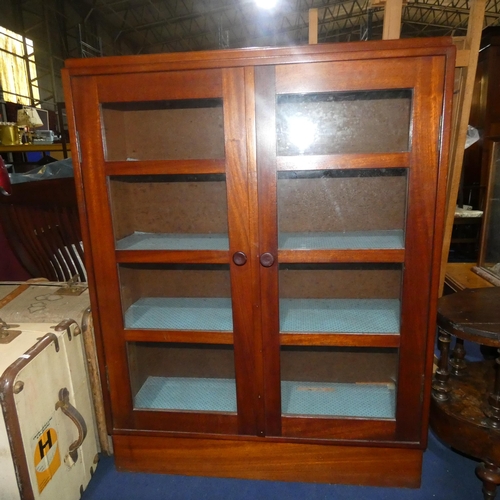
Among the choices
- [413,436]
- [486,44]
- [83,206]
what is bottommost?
[413,436]

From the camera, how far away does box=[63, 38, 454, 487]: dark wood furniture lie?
43.3 inches

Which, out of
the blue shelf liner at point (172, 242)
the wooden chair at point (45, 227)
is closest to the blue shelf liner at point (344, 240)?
the blue shelf liner at point (172, 242)

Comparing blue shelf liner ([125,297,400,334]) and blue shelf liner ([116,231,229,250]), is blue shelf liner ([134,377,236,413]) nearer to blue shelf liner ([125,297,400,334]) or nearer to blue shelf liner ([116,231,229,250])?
blue shelf liner ([125,297,400,334])

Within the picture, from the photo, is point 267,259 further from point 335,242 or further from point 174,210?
point 174,210

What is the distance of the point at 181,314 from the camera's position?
1444 millimetres

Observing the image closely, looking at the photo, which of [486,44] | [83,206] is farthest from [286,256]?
[486,44]

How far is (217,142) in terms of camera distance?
1.42 meters

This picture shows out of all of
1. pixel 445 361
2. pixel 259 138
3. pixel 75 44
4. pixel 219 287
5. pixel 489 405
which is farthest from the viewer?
pixel 75 44

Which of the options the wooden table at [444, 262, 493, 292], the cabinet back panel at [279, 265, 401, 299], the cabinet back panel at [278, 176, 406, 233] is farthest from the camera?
the wooden table at [444, 262, 493, 292]

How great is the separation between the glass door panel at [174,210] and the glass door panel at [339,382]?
564 millimetres

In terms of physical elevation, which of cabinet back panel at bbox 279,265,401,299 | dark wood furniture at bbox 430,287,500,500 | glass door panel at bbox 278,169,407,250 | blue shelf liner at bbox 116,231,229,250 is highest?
glass door panel at bbox 278,169,407,250

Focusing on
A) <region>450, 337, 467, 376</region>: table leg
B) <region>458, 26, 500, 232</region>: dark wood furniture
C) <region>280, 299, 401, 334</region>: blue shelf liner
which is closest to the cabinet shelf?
<region>280, 299, 401, 334</region>: blue shelf liner

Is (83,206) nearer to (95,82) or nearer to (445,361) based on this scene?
(95,82)

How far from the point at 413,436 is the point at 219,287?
2.84 ft
